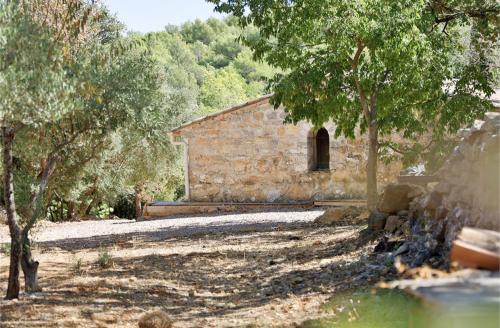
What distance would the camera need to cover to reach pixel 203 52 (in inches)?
3814

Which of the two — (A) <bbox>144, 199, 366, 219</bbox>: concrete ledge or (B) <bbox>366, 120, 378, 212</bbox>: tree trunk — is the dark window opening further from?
(B) <bbox>366, 120, 378, 212</bbox>: tree trunk

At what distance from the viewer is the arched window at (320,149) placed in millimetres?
24250

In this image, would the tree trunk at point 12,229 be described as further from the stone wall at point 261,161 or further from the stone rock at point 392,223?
the stone wall at point 261,161

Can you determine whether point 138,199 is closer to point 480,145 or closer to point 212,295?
point 212,295

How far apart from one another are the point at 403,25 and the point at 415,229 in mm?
4491

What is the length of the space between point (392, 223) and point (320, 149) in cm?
1299

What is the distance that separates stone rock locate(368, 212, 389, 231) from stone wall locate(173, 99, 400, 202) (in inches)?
436

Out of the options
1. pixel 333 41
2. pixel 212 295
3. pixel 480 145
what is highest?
pixel 333 41

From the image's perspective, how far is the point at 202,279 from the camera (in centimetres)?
1130

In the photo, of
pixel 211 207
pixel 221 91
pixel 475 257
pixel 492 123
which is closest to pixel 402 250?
pixel 492 123

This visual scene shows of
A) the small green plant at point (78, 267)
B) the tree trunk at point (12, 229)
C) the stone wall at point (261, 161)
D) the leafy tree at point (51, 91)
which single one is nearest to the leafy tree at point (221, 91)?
the stone wall at point (261, 161)

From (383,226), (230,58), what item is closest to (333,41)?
(383,226)

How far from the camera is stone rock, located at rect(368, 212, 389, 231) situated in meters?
12.1

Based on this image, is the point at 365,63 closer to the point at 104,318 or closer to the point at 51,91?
the point at 51,91
